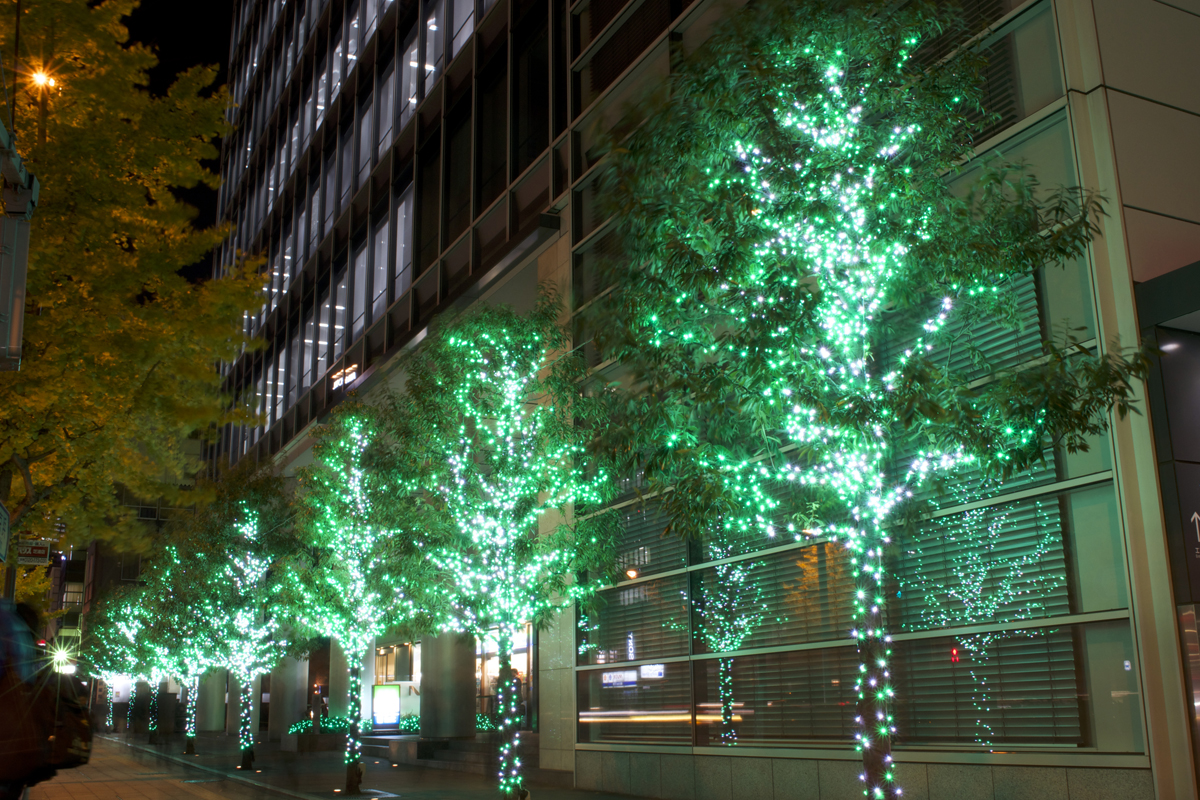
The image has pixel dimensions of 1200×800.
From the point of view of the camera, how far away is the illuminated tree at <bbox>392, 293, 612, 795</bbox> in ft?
50.5

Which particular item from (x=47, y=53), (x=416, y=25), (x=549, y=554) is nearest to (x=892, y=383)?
(x=549, y=554)

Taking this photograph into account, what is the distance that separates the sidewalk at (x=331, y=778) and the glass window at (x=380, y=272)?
13.0 meters

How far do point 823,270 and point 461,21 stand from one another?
69.3 feet

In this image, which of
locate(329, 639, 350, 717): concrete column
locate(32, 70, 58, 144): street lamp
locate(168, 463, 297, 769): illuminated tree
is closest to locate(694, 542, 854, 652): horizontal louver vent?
locate(32, 70, 58, 144): street lamp

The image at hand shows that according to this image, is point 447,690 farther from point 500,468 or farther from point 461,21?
point 461,21

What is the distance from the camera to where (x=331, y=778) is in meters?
24.0

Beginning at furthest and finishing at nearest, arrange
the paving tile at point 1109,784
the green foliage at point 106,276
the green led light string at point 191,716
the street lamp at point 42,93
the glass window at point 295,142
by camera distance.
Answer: the glass window at point 295,142
the green led light string at point 191,716
the street lamp at point 42,93
the green foliage at point 106,276
the paving tile at point 1109,784

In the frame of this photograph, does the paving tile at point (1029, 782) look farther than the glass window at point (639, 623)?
No

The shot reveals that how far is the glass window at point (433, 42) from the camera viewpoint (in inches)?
1113

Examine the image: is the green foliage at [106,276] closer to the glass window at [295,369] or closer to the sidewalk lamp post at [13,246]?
the sidewalk lamp post at [13,246]

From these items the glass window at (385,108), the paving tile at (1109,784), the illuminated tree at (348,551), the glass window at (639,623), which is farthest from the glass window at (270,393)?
the paving tile at (1109,784)

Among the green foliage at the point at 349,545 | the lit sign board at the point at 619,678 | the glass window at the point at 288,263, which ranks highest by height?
the glass window at the point at 288,263

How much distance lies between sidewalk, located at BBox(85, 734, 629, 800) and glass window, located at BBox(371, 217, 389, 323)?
13.0 m

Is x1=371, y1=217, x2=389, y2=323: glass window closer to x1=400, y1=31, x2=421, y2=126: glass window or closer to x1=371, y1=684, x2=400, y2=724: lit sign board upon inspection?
x1=400, y1=31, x2=421, y2=126: glass window
